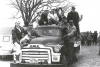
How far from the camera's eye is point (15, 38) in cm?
1303

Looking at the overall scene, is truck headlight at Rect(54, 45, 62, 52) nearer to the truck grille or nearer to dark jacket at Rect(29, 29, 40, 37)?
the truck grille

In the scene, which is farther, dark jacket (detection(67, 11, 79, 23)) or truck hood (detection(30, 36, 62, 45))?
dark jacket (detection(67, 11, 79, 23))

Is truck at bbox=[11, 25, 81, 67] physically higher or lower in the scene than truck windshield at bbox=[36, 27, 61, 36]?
lower

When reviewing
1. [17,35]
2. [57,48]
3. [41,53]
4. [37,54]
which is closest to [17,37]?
[17,35]

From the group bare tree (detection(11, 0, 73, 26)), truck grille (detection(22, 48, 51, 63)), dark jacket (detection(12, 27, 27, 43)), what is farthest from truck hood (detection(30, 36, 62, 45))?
bare tree (detection(11, 0, 73, 26))

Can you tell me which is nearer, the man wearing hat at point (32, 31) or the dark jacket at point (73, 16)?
the man wearing hat at point (32, 31)

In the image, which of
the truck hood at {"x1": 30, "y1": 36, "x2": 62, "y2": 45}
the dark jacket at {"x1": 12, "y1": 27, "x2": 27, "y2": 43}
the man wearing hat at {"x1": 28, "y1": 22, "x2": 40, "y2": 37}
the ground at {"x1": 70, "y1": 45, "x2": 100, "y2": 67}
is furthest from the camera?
the ground at {"x1": 70, "y1": 45, "x2": 100, "y2": 67}

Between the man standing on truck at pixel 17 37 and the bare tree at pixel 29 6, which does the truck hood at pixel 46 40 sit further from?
the bare tree at pixel 29 6

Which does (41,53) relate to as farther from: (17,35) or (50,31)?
(50,31)

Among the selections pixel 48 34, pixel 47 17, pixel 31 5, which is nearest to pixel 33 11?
pixel 31 5

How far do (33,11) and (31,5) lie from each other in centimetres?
91

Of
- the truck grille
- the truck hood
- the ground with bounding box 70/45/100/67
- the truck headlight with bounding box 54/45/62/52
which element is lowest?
the ground with bounding box 70/45/100/67

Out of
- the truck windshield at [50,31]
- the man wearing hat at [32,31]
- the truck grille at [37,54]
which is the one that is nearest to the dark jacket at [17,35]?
the man wearing hat at [32,31]

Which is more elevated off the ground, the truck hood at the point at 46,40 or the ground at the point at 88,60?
the truck hood at the point at 46,40
